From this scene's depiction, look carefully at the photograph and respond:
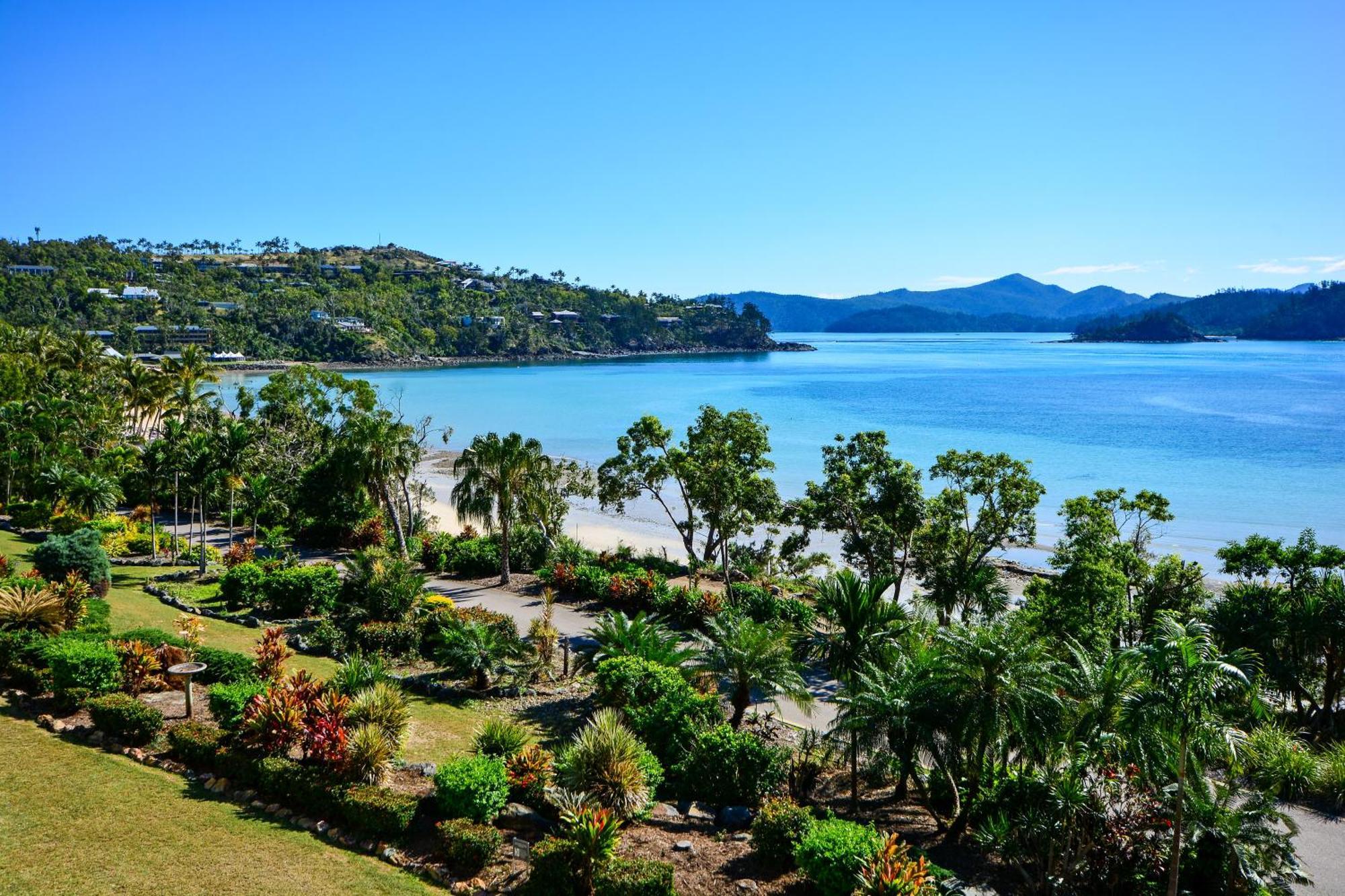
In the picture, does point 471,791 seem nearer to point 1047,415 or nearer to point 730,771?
point 730,771

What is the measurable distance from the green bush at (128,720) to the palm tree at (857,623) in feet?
35.2

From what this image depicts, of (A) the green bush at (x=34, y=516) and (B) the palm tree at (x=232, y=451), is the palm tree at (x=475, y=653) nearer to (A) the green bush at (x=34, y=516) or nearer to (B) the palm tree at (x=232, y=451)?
(B) the palm tree at (x=232, y=451)

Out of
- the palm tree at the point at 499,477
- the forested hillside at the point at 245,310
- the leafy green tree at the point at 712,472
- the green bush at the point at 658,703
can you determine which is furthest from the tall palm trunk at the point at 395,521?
the forested hillside at the point at 245,310

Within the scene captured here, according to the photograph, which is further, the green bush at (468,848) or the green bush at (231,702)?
the green bush at (231,702)

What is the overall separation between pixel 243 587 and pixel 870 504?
58.1 feet

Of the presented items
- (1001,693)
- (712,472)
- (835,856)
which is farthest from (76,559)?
(1001,693)

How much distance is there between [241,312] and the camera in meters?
145

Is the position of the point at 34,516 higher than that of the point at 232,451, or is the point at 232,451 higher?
the point at 232,451

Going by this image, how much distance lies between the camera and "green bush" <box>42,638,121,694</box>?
13273 millimetres

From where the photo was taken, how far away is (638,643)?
16516mm

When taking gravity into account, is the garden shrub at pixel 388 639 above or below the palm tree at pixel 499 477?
below

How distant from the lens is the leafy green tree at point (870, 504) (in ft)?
75.0

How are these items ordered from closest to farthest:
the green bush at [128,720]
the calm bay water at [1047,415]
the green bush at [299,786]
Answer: the green bush at [299,786] < the green bush at [128,720] < the calm bay water at [1047,415]

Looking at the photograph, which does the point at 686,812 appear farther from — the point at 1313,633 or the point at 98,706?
the point at 1313,633
